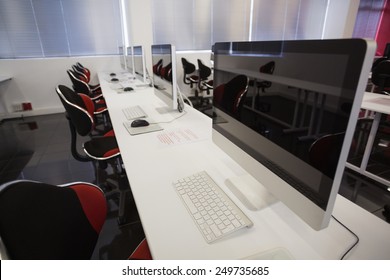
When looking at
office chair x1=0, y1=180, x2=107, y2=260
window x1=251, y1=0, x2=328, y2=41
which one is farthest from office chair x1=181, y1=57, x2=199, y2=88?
office chair x1=0, y1=180, x2=107, y2=260

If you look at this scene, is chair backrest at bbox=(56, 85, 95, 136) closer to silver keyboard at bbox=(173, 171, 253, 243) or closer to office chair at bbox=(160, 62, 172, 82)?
office chair at bbox=(160, 62, 172, 82)

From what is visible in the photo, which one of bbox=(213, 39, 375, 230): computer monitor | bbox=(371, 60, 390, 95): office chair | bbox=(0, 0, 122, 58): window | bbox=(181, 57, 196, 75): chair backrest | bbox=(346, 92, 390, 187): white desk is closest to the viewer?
bbox=(213, 39, 375, 230): computer monitor

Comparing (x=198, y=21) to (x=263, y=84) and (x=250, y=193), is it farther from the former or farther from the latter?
(x=250, y=193)

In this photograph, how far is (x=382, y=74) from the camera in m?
3.63

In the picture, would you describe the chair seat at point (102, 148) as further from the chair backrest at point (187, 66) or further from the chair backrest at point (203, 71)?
the chair backrest at point (187, 66)

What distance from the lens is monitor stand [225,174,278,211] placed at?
0.83 metres

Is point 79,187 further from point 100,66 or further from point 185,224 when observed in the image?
point 100,66

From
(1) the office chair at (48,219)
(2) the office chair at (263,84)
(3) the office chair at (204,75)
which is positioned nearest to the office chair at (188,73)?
(3) the office chair at (204,75)

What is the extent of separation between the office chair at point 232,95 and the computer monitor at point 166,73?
24.5 inches

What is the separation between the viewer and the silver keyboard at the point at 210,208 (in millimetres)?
715

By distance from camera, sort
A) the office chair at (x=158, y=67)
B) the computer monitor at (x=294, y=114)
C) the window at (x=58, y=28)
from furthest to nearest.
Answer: the window at (x=58, y=28) < the office chair at (x=158, y=67) < the computer monitor at (x=294, y=114)

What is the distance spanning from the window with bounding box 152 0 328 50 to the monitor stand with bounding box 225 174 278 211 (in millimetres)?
5077

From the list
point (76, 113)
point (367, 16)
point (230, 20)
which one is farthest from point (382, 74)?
point (367, 16)

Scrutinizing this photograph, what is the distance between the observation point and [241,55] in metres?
0.87
